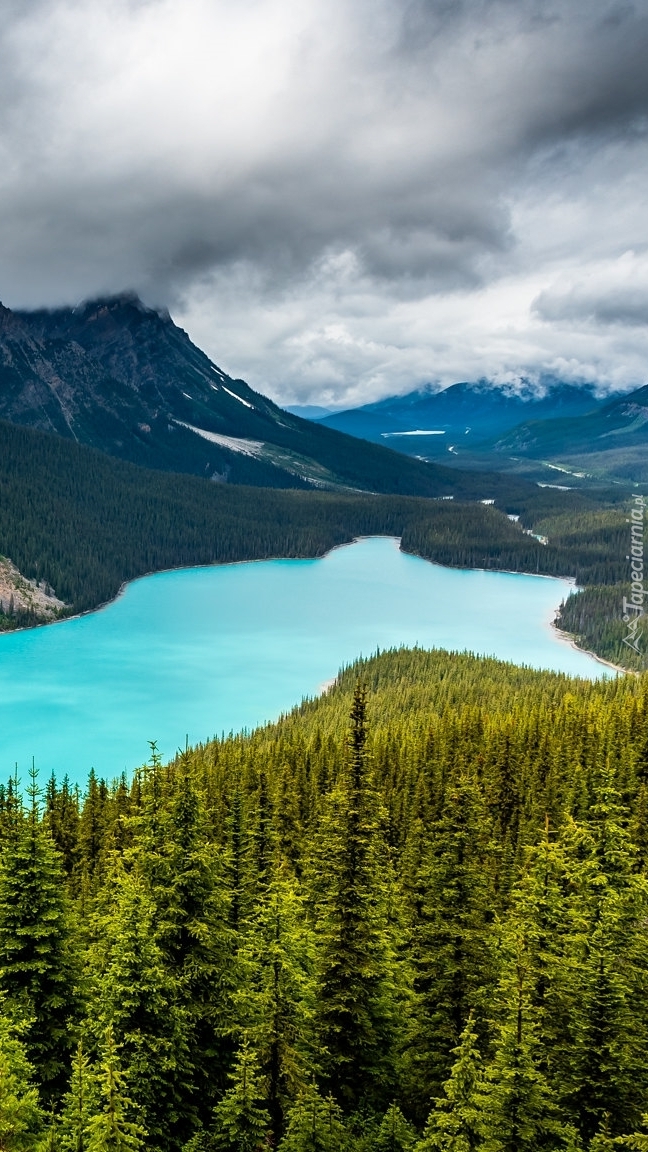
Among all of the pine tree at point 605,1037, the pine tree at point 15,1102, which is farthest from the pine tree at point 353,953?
the pine tree at point 15,1102

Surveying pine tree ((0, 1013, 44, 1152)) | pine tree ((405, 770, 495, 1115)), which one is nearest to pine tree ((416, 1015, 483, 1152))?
pine tree ((405, 770, 495, 1115))

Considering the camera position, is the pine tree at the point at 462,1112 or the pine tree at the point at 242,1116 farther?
the pine tree at the point at 242,1116

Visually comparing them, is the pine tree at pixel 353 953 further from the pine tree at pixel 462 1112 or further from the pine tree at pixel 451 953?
the pine tree at pixel 462 1112

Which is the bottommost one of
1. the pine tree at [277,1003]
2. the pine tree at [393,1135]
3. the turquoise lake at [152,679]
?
the turquoise lake at [152,679]

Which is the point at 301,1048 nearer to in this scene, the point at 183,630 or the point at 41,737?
the point at 41,737

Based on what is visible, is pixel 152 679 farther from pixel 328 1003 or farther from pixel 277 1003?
pixel 277 1003

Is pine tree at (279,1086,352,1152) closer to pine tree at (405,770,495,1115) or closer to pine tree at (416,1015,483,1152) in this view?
pine tree at (416,1015,483,1152)

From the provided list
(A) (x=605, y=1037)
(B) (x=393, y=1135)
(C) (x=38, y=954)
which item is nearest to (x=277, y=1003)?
(B) (x=393, y=1135)
